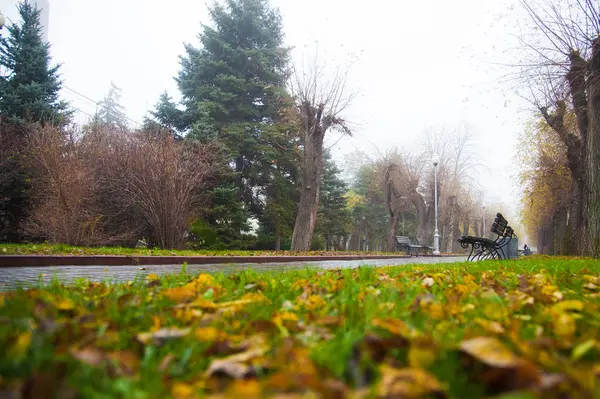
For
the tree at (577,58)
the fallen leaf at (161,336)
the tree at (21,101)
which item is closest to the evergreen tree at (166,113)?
the tree at (21,101)

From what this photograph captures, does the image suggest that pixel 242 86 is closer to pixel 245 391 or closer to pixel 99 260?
pixel 99 260

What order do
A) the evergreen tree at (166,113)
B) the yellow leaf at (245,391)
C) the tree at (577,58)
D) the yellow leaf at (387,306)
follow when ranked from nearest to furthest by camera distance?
the yellow leaf at (245,391) → the yellow leaf at (387,306) → the tree at (577,58) → the evergreen tree at (166,113)

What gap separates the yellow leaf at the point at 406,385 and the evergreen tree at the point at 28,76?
20.7 meters

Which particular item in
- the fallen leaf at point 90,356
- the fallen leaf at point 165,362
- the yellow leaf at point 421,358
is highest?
the yellow leaf at point 421,358

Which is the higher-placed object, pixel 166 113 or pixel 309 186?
pixel 166 113

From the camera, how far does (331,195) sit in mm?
30391

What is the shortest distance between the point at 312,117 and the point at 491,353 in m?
15.8

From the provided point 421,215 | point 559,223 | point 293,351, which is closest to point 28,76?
point 293,351

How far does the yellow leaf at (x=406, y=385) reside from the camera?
2.59 ft

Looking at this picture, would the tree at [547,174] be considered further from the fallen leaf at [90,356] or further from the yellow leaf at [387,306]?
the fallen leaf at [90,356]

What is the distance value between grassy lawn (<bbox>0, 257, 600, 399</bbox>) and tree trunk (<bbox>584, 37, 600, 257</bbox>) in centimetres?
981

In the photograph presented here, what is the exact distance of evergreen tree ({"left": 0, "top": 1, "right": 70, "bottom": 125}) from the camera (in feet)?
60.2

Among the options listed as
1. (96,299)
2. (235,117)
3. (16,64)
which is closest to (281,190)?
(235,117)

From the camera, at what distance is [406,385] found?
808mm
